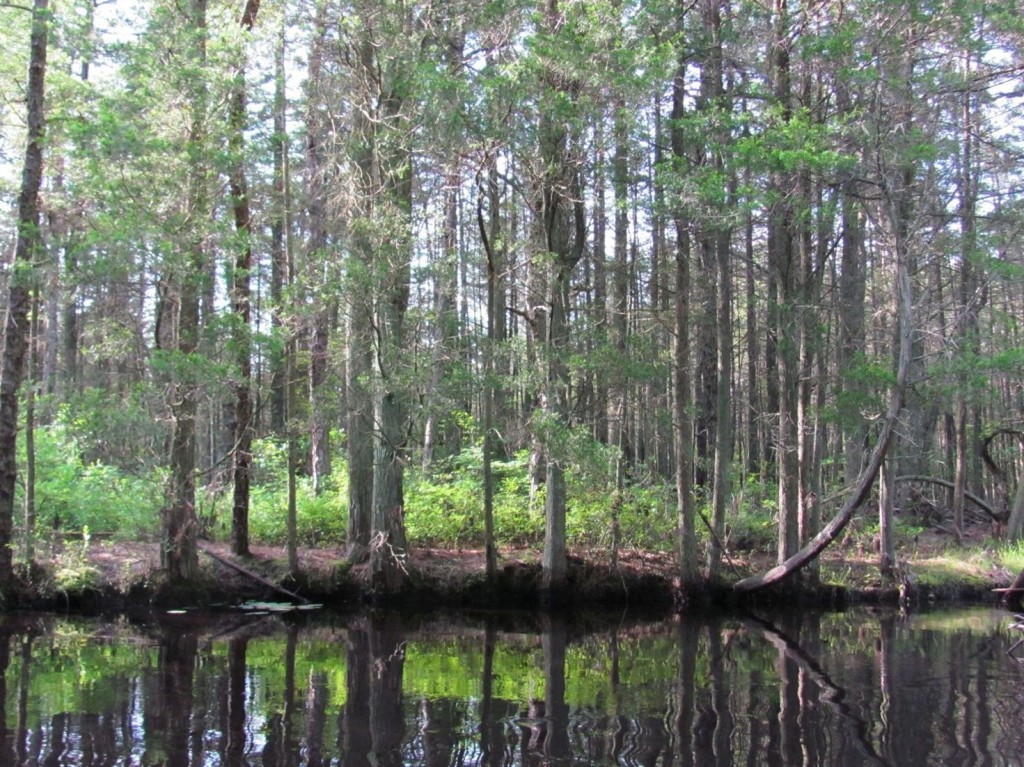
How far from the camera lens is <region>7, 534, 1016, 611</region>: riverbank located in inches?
509

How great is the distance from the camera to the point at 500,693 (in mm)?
8750

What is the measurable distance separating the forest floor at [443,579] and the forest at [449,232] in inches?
14.6

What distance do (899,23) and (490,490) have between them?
946 centimetres

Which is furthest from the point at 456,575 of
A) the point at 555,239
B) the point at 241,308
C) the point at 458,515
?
the point at 555,239

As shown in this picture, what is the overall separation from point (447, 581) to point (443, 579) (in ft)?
0.25

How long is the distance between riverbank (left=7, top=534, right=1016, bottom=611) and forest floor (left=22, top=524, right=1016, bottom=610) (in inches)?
0.7

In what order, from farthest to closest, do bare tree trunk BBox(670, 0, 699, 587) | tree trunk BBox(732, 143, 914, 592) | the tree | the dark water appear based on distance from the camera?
bare tree trunk BBox(670, 0, 699, 587) → tree trunk BBox(732, 143, 914, 592) → the tree → the dark water

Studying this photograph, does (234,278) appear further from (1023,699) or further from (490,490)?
(1023,699)

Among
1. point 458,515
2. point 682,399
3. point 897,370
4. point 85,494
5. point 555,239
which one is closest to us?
point 897,370

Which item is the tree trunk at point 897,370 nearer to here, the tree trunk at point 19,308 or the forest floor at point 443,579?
the forest floor at point 443,579

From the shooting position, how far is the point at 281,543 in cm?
1537

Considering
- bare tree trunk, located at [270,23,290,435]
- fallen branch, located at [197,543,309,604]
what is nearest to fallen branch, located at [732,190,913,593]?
fallen branch, located at [197,543,309,604]

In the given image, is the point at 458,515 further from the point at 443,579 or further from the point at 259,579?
the point at 259,579

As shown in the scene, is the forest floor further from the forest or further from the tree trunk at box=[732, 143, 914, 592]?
the tree trunk at box=[732, 143, 914, 592]
